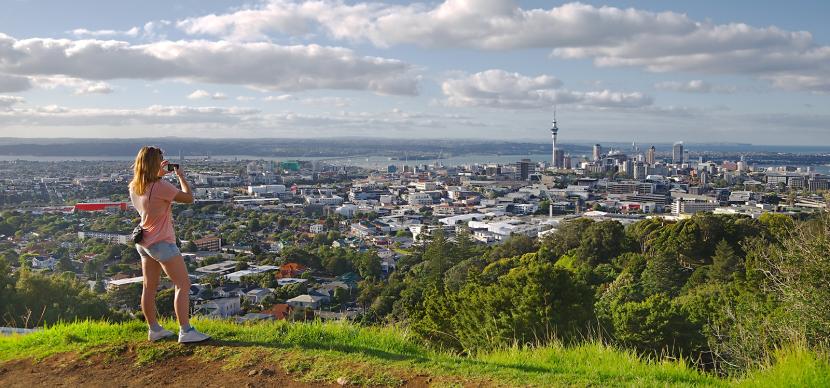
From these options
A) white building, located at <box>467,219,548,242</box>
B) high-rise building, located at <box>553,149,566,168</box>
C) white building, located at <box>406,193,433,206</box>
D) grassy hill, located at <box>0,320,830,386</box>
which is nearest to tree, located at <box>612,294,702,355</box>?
grassy hill, located at <box>0,320,830,386</box>

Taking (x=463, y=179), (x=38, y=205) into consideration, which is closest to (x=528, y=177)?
(x=463, y=179)

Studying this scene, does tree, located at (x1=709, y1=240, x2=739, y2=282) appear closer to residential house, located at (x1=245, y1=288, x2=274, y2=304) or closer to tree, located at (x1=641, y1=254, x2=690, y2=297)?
tree, located at (x1=641, y1=254, x2=690, y2=297)

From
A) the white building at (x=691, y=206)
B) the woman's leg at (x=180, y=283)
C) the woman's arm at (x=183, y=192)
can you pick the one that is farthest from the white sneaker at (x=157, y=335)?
the white building at (x=691, y=206)

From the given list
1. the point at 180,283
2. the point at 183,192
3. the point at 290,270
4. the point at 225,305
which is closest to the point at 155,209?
the point at 183,192

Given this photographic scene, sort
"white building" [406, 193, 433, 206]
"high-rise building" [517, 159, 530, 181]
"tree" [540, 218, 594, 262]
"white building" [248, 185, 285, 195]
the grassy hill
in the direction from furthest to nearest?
"high-rise building" [517, 159, 530, 181] → "white building" [406, 193, 433, 206] → "white building" [248, 185, 285, 195] → "tree" [540, 218, 594, 262] → the grassy hill

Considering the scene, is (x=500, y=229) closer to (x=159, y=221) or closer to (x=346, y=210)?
(x=346, y=210)

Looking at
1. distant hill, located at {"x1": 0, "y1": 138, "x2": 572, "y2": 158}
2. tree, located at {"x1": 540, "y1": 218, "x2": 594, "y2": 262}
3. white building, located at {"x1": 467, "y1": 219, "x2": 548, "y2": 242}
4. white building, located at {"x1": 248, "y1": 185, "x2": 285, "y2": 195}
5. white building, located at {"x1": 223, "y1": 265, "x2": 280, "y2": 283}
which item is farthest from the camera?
distant hill, located at {"x1": 0, "y1": 138, "x2": 572, "y2": 158}

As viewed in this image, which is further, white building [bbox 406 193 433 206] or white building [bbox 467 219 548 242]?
white building [bbox 406 193 433 206]

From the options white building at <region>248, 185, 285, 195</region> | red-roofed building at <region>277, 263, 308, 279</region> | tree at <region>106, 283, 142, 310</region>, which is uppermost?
tree at <region>106, 283, 142, 310</region>
